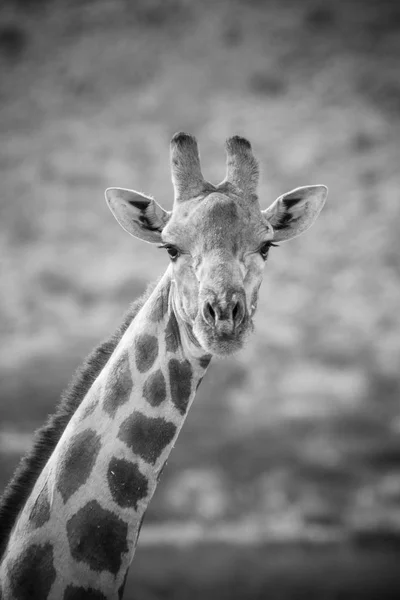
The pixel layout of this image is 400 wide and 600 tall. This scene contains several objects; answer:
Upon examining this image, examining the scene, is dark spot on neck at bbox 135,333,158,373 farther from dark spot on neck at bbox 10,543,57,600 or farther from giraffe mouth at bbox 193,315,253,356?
dark spot on neck at bbox 10,543,57,600

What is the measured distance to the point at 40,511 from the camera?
253 inches

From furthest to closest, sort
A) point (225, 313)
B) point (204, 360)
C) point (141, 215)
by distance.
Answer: point (141, 215) < point (204, 360) < point (225, 313)

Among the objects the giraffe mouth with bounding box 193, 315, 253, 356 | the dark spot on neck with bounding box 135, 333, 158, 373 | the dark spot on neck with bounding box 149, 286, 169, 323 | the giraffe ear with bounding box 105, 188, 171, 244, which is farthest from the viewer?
the giraffe ear with bounding box 105, 188, 171, 244

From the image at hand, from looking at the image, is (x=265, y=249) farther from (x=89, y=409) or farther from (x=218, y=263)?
(x=89, y=409)

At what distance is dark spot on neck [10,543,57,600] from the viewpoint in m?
6.05

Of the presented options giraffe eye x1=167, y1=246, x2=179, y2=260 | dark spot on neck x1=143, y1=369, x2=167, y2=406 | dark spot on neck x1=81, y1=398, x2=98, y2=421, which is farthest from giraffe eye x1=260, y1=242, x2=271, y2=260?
dark spot on neck x1=81, y1=398, x2=98, y2=421

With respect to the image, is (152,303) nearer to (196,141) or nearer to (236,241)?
(236,241)

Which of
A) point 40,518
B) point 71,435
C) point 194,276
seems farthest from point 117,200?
point 40,518

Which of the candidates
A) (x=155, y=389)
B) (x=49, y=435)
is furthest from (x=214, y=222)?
(x=49, y=435)

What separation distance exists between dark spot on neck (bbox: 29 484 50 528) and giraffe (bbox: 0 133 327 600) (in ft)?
0.04

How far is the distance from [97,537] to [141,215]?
12.5ft

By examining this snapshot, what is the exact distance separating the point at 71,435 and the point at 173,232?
101 inches

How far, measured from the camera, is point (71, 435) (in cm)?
672

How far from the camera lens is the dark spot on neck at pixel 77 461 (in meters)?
6.44
